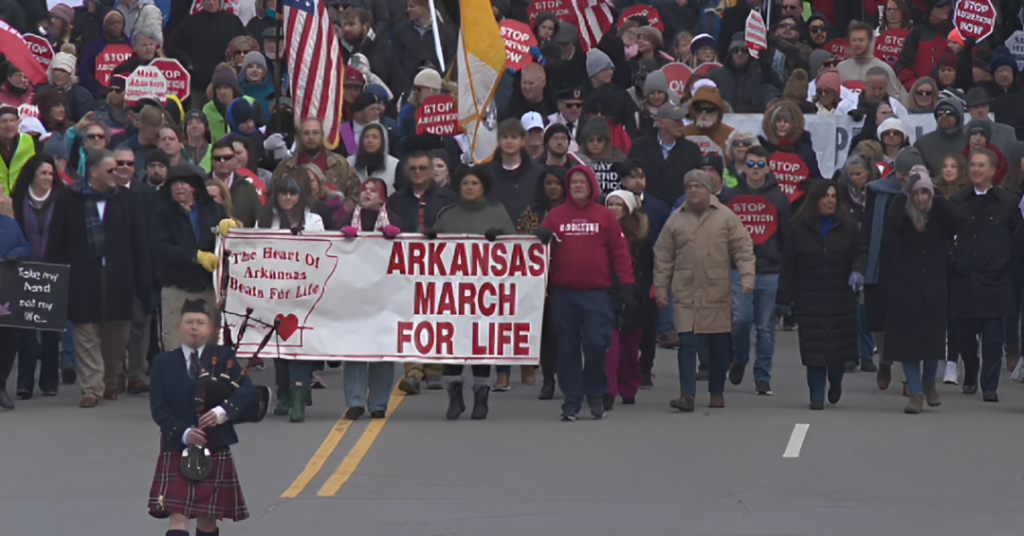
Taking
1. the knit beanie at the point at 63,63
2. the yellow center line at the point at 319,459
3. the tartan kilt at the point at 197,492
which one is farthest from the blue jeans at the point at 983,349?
the knit beanie at the point at 63,63

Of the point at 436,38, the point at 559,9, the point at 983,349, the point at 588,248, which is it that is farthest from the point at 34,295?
the point at 559,9

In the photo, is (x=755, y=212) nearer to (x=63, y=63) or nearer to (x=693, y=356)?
(x=693, y=356)

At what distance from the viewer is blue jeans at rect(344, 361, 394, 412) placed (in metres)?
15.7

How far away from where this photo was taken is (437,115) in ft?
65.5

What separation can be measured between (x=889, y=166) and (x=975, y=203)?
215cm

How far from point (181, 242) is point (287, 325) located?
4.20 ft

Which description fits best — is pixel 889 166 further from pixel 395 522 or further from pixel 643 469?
pixel 395 522

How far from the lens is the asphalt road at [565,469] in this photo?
12.0m

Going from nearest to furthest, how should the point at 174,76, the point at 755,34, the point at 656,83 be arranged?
1. the point at 656,83
2. the point at 174,76
3. the point at 755,34

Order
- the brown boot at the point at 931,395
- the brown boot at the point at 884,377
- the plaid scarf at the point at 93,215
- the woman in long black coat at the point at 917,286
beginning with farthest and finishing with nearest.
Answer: the brown boot at the point at 884,377, the plaid scarf at the point at 93,215, the brown boot at the point at 931,395, the woman in long black coat at the point at 917,286

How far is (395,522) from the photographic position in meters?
11.9

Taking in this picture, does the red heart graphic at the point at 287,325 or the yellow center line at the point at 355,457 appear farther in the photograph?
the red heart graphic at the point at 287,325

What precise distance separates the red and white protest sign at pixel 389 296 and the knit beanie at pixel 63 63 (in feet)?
26.2

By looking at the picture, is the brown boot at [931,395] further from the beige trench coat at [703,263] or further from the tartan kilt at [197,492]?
the tartan kilt at [197,492]
